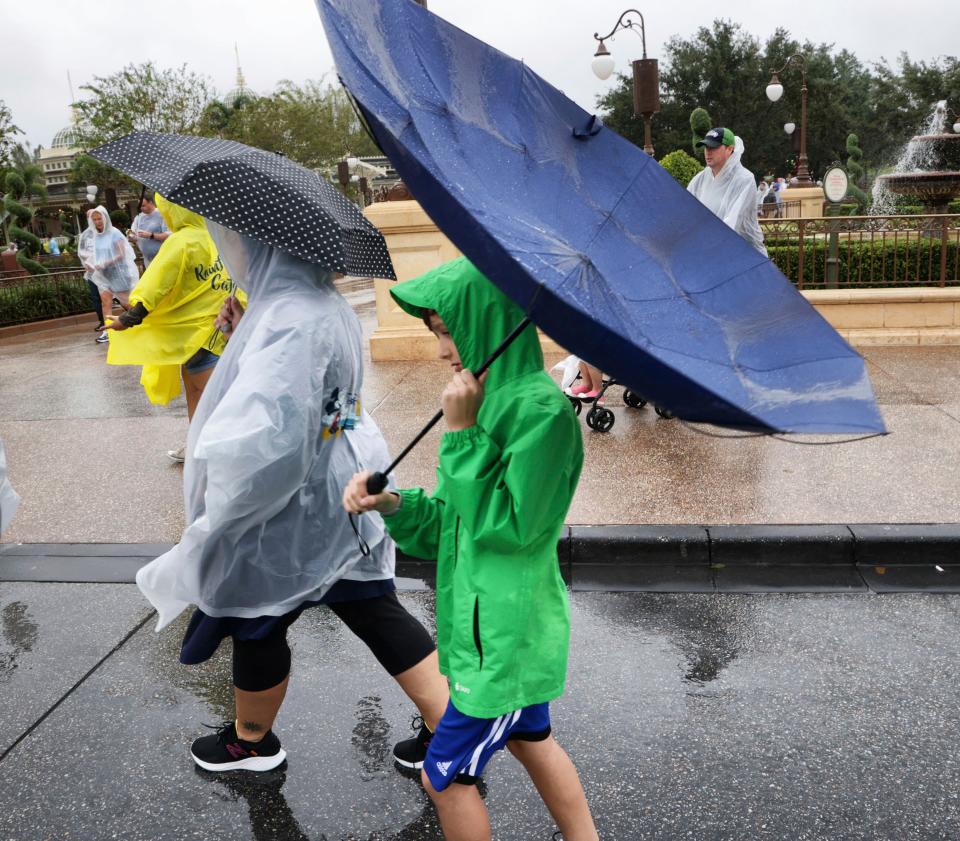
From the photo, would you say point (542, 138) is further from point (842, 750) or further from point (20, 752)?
point (20, 752)

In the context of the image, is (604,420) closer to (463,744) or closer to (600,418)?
(600,418)

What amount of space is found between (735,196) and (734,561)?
334 centimetres

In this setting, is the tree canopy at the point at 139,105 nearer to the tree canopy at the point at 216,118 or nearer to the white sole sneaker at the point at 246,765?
the tree canopy at the point at 216,118

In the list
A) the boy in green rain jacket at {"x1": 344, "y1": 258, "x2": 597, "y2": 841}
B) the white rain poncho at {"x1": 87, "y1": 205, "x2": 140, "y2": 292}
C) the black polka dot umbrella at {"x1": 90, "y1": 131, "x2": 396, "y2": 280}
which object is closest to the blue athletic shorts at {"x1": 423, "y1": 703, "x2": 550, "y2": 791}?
the boy in green rain jacket at {"x1": 344, "y1": 258, "x2": 597, "y2": 841}

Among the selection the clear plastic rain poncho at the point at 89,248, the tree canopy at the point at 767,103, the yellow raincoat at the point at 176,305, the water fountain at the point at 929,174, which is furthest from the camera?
the tree canopy at the point at 767,103

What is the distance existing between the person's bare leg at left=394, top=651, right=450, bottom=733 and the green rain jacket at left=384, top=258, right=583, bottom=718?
78cm

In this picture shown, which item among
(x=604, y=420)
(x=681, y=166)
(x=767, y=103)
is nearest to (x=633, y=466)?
(x=604, y=420)

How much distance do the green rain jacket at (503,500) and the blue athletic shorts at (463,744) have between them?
8cm

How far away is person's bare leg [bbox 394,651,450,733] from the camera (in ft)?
9.57

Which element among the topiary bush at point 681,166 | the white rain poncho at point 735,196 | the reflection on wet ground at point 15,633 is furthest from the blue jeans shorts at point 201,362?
the topiary bush at point 681,166

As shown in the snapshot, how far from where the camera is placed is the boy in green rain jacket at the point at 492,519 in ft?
6.72

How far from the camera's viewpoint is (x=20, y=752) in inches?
128

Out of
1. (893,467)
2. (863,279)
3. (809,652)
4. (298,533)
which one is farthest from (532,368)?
(863,279)

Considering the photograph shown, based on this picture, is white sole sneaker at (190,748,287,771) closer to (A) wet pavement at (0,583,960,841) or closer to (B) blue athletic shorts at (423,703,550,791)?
(A) wet pavement at (0,583,960,841)
